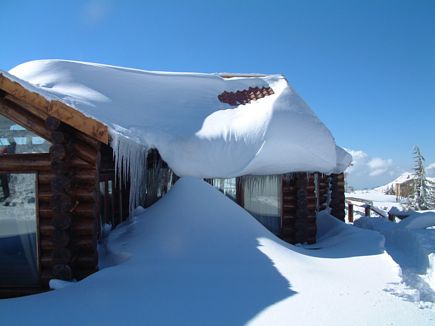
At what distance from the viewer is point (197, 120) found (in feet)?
32.7

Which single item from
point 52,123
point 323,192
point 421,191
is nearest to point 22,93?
point 52,123

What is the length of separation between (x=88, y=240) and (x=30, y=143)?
186 centimetres

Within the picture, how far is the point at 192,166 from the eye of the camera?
8.13 metres

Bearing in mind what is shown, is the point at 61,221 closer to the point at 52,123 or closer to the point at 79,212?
the point at 79,212

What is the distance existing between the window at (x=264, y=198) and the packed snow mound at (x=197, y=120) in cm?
47

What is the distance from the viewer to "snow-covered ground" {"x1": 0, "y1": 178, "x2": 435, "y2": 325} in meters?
3.63

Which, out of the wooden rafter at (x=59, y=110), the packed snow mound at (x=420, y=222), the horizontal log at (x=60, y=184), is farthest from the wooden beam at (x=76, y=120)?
the packed snow mound at (x=420, y=222)

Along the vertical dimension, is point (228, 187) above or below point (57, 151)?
below

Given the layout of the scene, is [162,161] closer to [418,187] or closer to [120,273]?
[120,273]

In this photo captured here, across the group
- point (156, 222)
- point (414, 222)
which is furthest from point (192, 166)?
point (414, 222)

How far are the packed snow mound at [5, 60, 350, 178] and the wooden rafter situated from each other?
1824mm

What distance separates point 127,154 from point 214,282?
10.4 ft

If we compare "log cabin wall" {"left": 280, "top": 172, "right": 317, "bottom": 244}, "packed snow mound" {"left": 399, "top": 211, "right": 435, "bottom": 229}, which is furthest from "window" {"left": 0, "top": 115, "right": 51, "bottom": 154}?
"packed snow mound" {"left": 399, "top": 211, "right": 435, "bottom": 229}

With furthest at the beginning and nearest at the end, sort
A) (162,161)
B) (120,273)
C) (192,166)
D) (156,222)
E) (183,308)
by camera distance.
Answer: (162,161), (192,166), (156,222), (120,273), (183,308)
